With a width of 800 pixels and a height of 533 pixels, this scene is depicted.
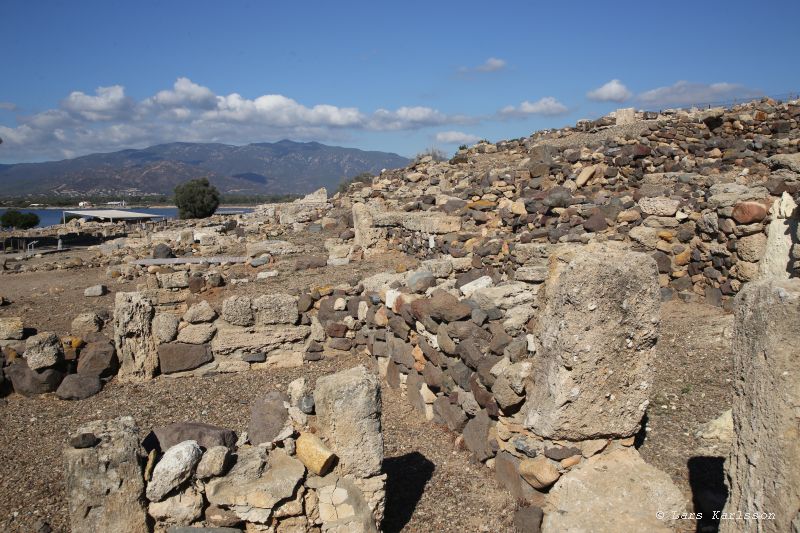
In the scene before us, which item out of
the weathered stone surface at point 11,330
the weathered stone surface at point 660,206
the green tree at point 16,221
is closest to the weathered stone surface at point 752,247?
the weathered stone surface at point 660,206

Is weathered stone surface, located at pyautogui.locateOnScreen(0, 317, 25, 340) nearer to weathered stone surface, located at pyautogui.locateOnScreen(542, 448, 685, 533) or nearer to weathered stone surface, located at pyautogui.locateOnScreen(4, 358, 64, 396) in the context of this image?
weathered stone surface, located at pyautogui.locateOnScreen(4, 358, 64, 396)

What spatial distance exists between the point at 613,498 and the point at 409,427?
134 inches

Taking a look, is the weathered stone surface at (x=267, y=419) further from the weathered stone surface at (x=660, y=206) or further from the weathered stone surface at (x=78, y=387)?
the weathered stone surface at (x=660, y=206)

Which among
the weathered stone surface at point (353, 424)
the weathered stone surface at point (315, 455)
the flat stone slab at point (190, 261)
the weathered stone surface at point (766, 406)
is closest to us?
the weathered stone surface at point (766, 406)

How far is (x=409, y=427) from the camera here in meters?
7.50

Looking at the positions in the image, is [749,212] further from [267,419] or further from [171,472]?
[171,472]

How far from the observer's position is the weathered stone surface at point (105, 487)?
4.41 metres

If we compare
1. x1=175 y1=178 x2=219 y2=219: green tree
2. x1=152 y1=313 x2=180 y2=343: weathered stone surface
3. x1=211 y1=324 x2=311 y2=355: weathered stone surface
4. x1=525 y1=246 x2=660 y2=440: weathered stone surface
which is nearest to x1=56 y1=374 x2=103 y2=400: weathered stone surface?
x1=152 y1=313 x2=180 y2=343: weathered stone surface

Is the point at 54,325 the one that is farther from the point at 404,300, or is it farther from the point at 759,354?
the point at 759,354

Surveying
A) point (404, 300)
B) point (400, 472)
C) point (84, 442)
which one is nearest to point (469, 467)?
point (400, 472)

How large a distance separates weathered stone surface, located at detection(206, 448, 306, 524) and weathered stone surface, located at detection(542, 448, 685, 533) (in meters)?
2.22

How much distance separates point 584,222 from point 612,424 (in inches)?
298

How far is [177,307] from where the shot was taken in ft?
35.8

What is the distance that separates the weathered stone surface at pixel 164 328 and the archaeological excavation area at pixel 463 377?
38 millimetres
